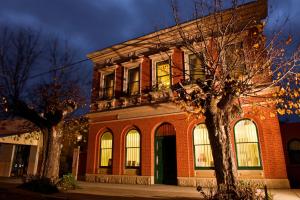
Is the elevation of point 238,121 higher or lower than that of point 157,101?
lower

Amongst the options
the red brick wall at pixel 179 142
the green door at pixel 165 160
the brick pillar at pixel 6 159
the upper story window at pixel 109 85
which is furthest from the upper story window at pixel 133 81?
the brick pillar at pixel 6 159

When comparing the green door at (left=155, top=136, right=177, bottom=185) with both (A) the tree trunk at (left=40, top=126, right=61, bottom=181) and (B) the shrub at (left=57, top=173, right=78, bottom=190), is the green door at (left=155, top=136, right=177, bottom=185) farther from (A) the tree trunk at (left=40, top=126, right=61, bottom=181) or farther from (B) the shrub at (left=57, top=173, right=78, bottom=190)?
(A) the tree trunk at (left=40, top=126, right=61, bottom=181)

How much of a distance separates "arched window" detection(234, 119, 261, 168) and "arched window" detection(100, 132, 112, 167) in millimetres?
8461

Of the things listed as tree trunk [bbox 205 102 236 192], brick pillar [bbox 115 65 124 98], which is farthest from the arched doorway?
tree trunk [bbox 205 102 236 192]

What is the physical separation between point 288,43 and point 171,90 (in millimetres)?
7149

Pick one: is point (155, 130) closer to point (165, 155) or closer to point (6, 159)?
point (165, 155)

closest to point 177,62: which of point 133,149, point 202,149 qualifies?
point 202,149

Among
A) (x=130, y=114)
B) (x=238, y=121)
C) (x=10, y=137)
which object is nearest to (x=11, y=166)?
(x=10, y=137)

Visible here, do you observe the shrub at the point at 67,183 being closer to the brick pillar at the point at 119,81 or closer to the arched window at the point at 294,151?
the brick pillar at the point at 119,81

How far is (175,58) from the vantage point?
15.1 metres

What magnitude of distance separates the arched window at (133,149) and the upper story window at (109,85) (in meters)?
3.73

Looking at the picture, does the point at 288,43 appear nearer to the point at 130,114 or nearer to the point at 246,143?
the point at 246,143

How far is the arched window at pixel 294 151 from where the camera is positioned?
14.7 m

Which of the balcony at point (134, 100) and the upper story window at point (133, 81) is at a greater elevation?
the upper story window at point (133, 81)
